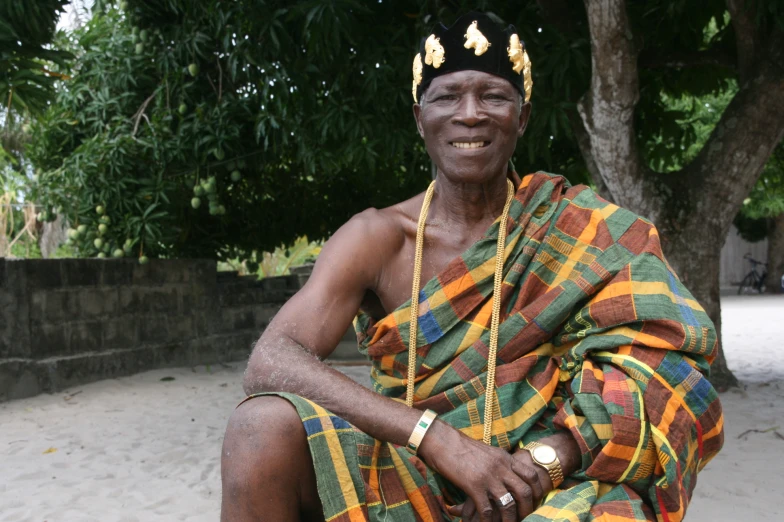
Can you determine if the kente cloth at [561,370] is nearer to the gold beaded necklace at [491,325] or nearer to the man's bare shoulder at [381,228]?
the gold beaded necklace at [491,325]

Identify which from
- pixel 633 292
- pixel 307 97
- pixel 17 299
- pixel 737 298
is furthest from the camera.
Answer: pixel 737 298

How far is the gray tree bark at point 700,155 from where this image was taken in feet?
14.4

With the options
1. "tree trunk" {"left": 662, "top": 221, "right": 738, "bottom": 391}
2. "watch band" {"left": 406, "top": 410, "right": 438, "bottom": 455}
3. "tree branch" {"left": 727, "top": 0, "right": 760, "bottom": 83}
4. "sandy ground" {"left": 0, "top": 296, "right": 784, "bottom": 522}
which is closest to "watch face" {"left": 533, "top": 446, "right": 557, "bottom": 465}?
"watch band" {"left": 406, "top": 410, "right": 438, "bottom": 455}

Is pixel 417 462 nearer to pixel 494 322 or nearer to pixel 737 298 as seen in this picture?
pixel 494 322

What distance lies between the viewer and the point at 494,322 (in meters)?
1.97

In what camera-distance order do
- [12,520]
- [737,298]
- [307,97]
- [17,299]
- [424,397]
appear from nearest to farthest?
1. [424,397]
2. [12,520]
3. [307,97]
4. [17,299]
5. [737,298]

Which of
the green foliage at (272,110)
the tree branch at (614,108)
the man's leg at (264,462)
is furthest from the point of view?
the green foliage at (272,110)

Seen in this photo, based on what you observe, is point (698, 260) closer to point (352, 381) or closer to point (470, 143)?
point (470, 143)

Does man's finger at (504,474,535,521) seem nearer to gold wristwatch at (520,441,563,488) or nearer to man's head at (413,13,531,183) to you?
gold wristwatch at (520,441,563,488)

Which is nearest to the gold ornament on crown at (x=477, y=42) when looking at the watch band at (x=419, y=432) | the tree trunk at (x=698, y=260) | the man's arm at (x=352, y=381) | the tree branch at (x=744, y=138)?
the man's arm at (x=352, y=381)

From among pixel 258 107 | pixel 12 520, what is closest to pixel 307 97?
pixel 258 107

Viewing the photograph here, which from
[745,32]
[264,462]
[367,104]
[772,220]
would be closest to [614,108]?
[745,32]

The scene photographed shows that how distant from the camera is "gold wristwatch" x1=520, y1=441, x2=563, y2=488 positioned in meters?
1.78

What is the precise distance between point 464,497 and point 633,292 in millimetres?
659
